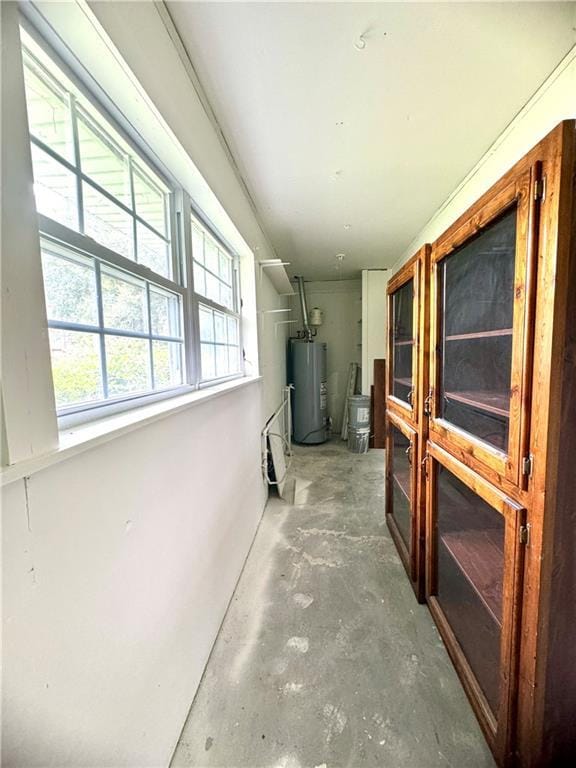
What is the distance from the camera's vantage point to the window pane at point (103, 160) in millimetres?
868

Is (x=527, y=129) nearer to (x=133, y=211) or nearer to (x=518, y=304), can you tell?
(x=518, y=304)

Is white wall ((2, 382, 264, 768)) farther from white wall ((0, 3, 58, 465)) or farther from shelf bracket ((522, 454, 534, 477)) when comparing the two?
shelf bracket ((522, 454, 534, 477))

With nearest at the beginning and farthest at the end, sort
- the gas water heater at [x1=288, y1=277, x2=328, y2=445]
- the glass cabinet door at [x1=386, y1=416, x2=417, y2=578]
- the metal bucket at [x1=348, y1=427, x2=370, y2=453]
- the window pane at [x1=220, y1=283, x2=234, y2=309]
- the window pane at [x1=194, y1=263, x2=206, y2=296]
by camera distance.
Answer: the window pane at [x1=194, y1=263, x2=206, y2=296], the glass cabinet door at [x1=386, y1=416, x2=417, y2=578], the window pane at [x1=220, y1=283, x2=234, y2=309], the metal bucket at [x1=348, y1=427, x2=370, y2=453], the gas water heater at [x1=288, y1=277, x2=328, y2=445]

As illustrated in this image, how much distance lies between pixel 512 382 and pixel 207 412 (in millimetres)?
1199

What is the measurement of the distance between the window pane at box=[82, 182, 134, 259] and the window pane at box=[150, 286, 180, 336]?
19 centimetres

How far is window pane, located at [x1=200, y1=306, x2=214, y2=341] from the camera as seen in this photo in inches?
66.6

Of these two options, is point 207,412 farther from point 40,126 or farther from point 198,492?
point 40,126

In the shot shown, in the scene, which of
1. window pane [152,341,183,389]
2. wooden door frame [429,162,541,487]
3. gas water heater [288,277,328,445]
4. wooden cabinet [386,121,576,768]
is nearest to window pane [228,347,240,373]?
window pane [152,341,183,389]

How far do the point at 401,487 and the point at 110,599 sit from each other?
189 centimetres

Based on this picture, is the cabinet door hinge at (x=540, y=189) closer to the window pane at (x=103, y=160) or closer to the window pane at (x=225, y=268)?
the window pane at (x=103, y=160)

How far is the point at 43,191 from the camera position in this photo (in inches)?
27.9

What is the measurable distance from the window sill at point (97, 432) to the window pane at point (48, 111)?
703 mm

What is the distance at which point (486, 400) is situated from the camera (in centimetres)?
119

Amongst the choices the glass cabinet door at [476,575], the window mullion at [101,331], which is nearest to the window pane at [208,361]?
the window mullion at [101,331]
